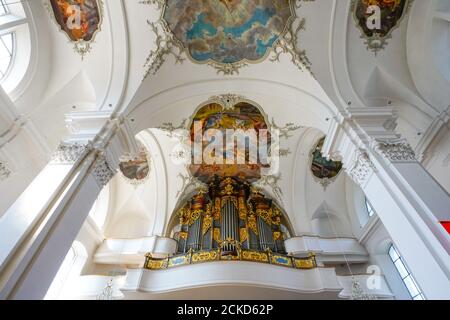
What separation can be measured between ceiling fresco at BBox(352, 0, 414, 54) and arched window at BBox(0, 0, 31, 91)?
828 centimetres

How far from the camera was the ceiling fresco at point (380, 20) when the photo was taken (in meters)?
6.50

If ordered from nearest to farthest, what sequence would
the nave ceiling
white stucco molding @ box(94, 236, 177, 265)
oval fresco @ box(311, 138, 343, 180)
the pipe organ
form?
the nave ceiling → the pipe organ → white stucco molding @ box(94, 236, 177, 265) → oval fresco @ box(311, 138, 343, 180)

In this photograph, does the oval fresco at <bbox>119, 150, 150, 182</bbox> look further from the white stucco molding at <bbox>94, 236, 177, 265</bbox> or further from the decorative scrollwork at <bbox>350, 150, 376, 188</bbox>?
the decorative scrollwork at <bbox>350, 150, 376, 188</bbox>

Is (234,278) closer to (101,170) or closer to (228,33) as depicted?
(101,170)

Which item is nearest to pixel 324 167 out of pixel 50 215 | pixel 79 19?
pixel 50 215

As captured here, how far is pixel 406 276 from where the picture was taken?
7953mm

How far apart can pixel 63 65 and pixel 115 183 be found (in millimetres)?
5236

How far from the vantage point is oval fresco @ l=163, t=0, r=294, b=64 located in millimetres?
6688

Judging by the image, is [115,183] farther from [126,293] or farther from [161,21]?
[161,21]

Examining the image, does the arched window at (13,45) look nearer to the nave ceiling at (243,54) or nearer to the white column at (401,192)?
the nave ceiling at (243,54)

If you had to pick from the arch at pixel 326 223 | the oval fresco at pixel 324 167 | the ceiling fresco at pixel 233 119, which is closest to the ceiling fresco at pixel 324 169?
the oval fresco at pixel 324 167

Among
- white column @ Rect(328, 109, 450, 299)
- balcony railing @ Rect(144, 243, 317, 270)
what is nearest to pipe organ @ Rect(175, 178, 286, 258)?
balcony railing @ Rect(144, 243, 317, 270)

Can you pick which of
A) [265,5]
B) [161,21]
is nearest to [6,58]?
[161,21]

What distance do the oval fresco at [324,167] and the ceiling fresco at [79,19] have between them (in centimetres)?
851
